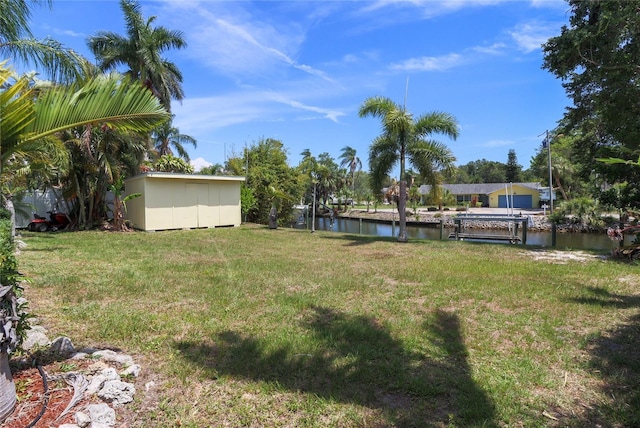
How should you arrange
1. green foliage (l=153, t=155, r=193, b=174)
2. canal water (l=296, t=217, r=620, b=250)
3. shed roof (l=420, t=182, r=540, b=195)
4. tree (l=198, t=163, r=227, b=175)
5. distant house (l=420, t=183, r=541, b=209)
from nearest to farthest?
canal water (l=296, t=217, r=620, b=250), green foliage (l=153, t=155, r=193, b=174), tree (l=198, t=163, r=227, b=175), distant house (l=420, t=183, r=541, b=209), shed roof (l=420, t=182, r=540, b=195)

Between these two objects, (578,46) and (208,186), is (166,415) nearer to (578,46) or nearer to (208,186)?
(578,46)

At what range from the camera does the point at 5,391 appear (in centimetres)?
243

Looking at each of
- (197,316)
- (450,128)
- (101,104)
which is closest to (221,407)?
(197,316)

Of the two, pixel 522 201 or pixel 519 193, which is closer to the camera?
pixel 522 201

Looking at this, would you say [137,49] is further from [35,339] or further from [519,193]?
[519,193]

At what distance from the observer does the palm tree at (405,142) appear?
465 inches

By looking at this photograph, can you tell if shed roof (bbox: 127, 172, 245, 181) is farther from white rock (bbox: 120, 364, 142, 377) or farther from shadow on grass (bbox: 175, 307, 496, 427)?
white rock (bbox: 120, 364, 142, 377)

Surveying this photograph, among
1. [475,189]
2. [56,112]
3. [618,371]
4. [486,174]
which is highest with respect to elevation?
[486,174]

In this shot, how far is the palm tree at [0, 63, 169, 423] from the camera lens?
8.22 ft

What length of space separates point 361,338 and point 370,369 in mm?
655

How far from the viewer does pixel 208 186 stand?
56.8 feet

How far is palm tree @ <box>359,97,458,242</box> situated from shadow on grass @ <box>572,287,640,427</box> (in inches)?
308

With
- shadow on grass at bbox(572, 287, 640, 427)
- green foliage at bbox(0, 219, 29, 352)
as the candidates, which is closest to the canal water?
shadow on grass at bbox(572, 287, 640, 427)

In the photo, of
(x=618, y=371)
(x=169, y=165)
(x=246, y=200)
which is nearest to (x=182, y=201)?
(x=246, y=200)
